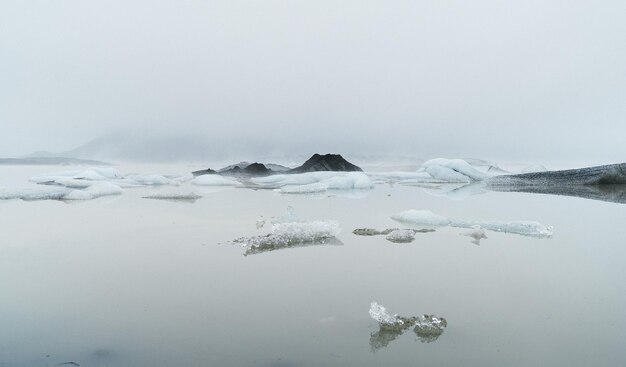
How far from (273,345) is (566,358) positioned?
A: 1.72m

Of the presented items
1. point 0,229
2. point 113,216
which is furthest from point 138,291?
point 113,216

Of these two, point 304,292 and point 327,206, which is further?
point 327,206

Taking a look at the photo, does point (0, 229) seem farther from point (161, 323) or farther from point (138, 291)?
point (161, 323)

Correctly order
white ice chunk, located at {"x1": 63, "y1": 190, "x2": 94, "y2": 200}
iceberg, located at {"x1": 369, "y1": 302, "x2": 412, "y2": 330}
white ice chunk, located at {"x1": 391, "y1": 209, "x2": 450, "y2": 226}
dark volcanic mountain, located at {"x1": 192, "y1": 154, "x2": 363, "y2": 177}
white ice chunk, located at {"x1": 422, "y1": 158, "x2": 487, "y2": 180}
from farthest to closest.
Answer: dark volcanic mountain, located at {"x1": 192, "y1": 154, "x2": 363, "y2": 177}, white ice chunk, located at {"x1": 422, "y1": 158, "x2": 487, "y2": 180}, white ice chunk, located at {"x1": 63, "y1": 190, "x2": 94, "y2": 200}, white ice chunk, located at {"x1": 391, "y1": 209, "x2": 450, "y2": 226}, iceberg, located at {"x1": 369, "y1": 302, "x2": 412, "y2": 330}

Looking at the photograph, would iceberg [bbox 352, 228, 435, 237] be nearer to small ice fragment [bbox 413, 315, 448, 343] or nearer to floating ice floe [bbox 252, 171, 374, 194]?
small ice fragment [bbox 413, 315, 448, 343]

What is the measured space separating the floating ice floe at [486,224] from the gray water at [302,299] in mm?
351

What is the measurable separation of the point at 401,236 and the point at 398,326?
3.00 meters

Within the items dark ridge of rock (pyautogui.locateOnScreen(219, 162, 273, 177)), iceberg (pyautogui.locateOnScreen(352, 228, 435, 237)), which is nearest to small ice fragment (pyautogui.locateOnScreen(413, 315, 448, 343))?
iceberg (pyautogui.locateOnScreen(352, 228, 435, 237))

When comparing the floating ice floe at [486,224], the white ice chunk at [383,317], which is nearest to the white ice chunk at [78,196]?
the floating ice floe at [486,224]

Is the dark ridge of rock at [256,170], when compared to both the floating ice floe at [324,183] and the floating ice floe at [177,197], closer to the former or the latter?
the floating ice floe at [324,183]

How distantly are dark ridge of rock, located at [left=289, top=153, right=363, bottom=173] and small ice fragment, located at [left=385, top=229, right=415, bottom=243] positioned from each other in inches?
944

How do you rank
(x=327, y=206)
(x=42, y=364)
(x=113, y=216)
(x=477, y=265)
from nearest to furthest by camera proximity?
(x=42, y=364)
(x=477, y=265)
(x=113, y=216)
(x=327, y=206)

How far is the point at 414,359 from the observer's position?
226 cm

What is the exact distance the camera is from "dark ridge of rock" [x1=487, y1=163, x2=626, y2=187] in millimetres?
A: 18078
